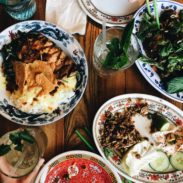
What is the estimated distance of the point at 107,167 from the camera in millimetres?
1507

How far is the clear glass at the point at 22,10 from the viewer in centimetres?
151

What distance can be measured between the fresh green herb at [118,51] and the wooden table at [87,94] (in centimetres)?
8

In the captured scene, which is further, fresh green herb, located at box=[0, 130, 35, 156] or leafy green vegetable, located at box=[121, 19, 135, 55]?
leafy green vegetable, located at box=[121, 19, 135, 55]

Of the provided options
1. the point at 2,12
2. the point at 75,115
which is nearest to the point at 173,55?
the point at 75,115

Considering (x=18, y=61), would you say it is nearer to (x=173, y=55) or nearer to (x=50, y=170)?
(x=50, y=170)

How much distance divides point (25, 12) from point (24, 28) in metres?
0.07

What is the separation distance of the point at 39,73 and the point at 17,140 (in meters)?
0.25

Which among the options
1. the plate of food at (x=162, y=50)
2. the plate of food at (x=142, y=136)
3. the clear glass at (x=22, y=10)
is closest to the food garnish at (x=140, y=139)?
the plate of food at (x=142, y=136)

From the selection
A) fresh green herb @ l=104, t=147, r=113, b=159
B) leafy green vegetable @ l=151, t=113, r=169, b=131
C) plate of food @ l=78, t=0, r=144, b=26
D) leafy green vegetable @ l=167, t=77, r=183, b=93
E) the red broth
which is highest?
plate of food @ l=78, t=0, r=144, b=26

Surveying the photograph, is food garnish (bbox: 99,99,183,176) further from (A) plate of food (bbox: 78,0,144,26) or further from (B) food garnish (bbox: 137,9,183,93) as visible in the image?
(A) plate of food (bbox: 78,0,144,26)

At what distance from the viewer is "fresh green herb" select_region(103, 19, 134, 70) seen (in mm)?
1507

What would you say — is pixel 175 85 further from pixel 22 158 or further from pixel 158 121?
pixel 22 158

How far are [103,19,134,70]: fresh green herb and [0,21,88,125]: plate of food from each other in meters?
0.09

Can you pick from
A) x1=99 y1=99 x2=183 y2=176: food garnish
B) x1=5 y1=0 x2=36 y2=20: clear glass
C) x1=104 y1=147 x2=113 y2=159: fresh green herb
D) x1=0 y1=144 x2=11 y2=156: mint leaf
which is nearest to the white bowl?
x1=5 y1=0 x2=36 y2=20: clear glass
